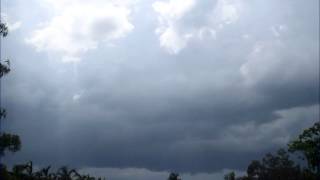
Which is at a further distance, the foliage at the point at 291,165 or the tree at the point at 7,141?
the foliage at the point at 291,165

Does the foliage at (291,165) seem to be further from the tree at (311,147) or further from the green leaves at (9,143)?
the green leaves at (9,143)

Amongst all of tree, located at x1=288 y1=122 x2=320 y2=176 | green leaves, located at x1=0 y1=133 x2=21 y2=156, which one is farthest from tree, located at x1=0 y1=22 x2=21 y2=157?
tree, located at x1=288 y1=122 x2=320 y2=176

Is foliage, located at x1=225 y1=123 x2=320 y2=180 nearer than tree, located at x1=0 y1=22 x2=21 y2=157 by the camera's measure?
No

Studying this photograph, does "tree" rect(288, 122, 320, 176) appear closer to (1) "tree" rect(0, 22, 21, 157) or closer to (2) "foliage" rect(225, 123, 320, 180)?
(2) "foliage" rect(225, 123, 320, 180)

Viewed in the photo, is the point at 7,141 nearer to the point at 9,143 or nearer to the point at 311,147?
the point at 9,143

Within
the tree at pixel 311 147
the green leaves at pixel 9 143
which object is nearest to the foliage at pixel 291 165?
the tree at pixel 311 147

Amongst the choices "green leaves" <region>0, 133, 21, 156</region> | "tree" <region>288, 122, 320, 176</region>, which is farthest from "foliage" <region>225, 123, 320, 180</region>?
"green leaves" <region>0, 133, 21, 156</region>

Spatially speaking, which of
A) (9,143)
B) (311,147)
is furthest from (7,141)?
(311,147)

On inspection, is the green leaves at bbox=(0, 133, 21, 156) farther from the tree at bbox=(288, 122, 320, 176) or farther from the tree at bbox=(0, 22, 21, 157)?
the tree at bbox=(288, 122, 320, 176)

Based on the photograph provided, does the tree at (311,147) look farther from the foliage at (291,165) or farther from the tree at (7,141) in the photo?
the tree at (7,141)

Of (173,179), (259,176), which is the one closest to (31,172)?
(173,179)

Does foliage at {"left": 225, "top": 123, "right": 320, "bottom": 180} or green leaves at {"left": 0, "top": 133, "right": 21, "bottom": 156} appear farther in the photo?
foliage at {"left": 225, "top": 123, "right": 320, "bottom": 180}

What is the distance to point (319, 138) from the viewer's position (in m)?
66.5

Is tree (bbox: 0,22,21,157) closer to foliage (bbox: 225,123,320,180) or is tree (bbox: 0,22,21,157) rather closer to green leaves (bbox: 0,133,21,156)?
green leaves (bbox: 0,133,21,156)
